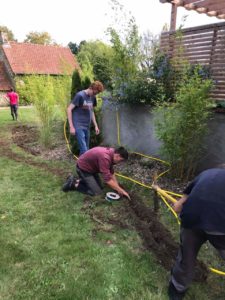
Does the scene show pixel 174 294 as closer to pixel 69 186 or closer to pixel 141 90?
pixel 69 186

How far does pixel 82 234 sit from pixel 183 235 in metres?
1.49

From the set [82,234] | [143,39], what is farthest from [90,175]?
[143,39]

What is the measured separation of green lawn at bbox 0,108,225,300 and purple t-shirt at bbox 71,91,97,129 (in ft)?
5.24

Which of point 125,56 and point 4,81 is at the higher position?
point 125,56

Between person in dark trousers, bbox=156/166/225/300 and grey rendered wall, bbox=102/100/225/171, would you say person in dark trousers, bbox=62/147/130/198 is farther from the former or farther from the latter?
person in dark trousers, bbox=156/166/225/300

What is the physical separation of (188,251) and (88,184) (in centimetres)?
241

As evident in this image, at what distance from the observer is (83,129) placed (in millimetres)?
5418

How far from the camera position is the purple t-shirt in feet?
16.8

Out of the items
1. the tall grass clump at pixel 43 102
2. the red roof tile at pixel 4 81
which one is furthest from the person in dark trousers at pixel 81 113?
the red roof tile at pixel 4 81

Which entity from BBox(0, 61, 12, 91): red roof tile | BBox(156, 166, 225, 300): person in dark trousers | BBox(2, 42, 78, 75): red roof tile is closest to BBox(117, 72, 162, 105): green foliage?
BBox(156, 166, 225, 300): person in dark trousers

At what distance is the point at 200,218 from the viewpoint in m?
2.01

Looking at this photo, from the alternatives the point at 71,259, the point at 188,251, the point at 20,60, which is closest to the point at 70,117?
the point at 71,259

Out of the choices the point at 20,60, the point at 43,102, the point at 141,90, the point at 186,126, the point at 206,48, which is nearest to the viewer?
the point at 186,126

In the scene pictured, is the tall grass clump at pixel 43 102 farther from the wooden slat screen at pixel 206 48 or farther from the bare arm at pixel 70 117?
the wooden slat screen at pixel 206 48
